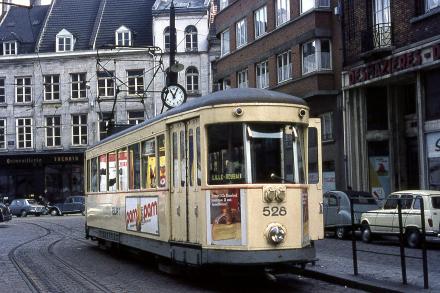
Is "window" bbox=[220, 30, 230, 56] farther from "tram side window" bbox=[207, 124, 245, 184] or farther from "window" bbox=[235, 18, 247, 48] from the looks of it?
"tram side window" bbox=[207, 124, 245, 184]

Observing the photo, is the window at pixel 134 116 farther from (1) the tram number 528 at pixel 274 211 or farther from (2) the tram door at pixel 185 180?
(1) the tram number 528 at pixel 274 211

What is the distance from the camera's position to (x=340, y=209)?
22562 mm

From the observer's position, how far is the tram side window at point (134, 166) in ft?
46.0

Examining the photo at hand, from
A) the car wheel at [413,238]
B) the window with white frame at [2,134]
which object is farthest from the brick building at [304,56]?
the window with white frame at [2,134]

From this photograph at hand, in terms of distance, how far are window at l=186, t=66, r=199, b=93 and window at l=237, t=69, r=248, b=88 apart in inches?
648

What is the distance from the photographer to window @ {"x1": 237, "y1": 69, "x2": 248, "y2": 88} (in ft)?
121

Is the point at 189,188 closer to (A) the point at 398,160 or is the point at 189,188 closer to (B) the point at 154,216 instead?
(B) the point at 154,216

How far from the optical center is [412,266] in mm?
13102

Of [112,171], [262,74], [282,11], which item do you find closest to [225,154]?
[112,171]

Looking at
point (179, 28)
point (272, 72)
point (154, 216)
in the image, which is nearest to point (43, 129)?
point (179, 28)

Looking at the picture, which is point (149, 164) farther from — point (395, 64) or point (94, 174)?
point (395, 64)

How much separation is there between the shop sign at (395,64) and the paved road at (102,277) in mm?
11371

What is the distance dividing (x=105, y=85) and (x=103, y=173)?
38.7m

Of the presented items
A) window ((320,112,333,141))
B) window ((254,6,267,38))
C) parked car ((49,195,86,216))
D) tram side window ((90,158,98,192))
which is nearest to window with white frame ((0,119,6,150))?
parked car ((49,195,86,216))
